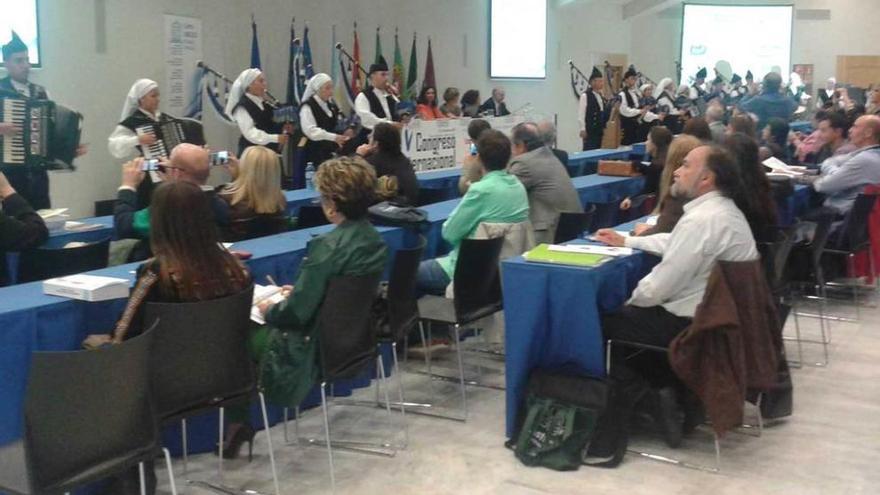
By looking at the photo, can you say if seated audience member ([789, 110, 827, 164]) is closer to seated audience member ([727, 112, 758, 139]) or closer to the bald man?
seated audience member ([727, 112, 758, 139])

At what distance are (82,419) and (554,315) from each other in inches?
76.5

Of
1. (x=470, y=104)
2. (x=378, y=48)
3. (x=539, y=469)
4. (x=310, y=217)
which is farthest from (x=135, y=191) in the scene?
(x=470, y=104)

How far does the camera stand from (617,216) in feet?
21.0

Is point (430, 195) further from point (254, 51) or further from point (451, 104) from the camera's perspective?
point (451, 104)

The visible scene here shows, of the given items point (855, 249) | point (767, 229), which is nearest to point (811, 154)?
point (855, 249)

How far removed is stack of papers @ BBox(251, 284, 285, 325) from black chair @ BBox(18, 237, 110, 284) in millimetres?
780

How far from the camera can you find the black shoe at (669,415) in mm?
3807

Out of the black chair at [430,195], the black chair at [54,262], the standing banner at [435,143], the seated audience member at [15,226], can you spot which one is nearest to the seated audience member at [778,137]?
the standing banner at [435,143]

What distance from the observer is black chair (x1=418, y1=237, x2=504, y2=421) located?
4.19m

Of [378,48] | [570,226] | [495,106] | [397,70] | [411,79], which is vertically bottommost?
[570,226]

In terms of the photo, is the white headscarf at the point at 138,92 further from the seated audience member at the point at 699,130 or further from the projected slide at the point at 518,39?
the projected slide at the point at 518,39

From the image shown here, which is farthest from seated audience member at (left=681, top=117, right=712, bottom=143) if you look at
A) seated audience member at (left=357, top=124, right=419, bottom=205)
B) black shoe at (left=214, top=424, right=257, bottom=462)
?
black shoe at (left=214, top=424, right=257, bottom=462)

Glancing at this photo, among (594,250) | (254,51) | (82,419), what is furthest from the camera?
(254,51)

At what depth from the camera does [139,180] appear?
4.33 m
